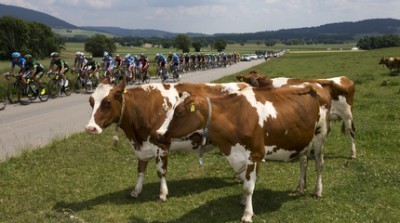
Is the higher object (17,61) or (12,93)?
(17,61)

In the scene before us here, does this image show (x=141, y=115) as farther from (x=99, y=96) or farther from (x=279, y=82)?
(x=279, y=82)

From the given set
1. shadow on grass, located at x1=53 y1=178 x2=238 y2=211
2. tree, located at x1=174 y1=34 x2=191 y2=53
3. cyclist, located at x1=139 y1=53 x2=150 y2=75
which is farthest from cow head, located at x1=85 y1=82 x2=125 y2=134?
tree, located at x1=174 y1=34 x2=191 y2=53

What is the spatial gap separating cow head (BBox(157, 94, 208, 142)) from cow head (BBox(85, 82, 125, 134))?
1381mm

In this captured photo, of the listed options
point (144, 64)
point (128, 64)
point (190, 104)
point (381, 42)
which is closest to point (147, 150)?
point (190, 104)

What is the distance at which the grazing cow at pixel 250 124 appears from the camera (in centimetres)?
632

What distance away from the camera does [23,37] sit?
9800 cm

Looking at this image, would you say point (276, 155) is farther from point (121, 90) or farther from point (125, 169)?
point (125, 169)

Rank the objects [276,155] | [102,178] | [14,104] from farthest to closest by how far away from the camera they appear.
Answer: [14,104] → [102,178] → [276,155]

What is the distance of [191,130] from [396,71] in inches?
1349

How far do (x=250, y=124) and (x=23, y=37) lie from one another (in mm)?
102608

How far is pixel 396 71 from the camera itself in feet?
117

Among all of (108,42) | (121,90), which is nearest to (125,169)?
(121,90)

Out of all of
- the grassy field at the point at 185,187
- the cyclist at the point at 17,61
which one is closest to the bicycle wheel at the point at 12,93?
the cyclist at the point at 17,61

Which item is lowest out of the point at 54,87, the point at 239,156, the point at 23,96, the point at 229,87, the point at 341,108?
the point at 23,96
